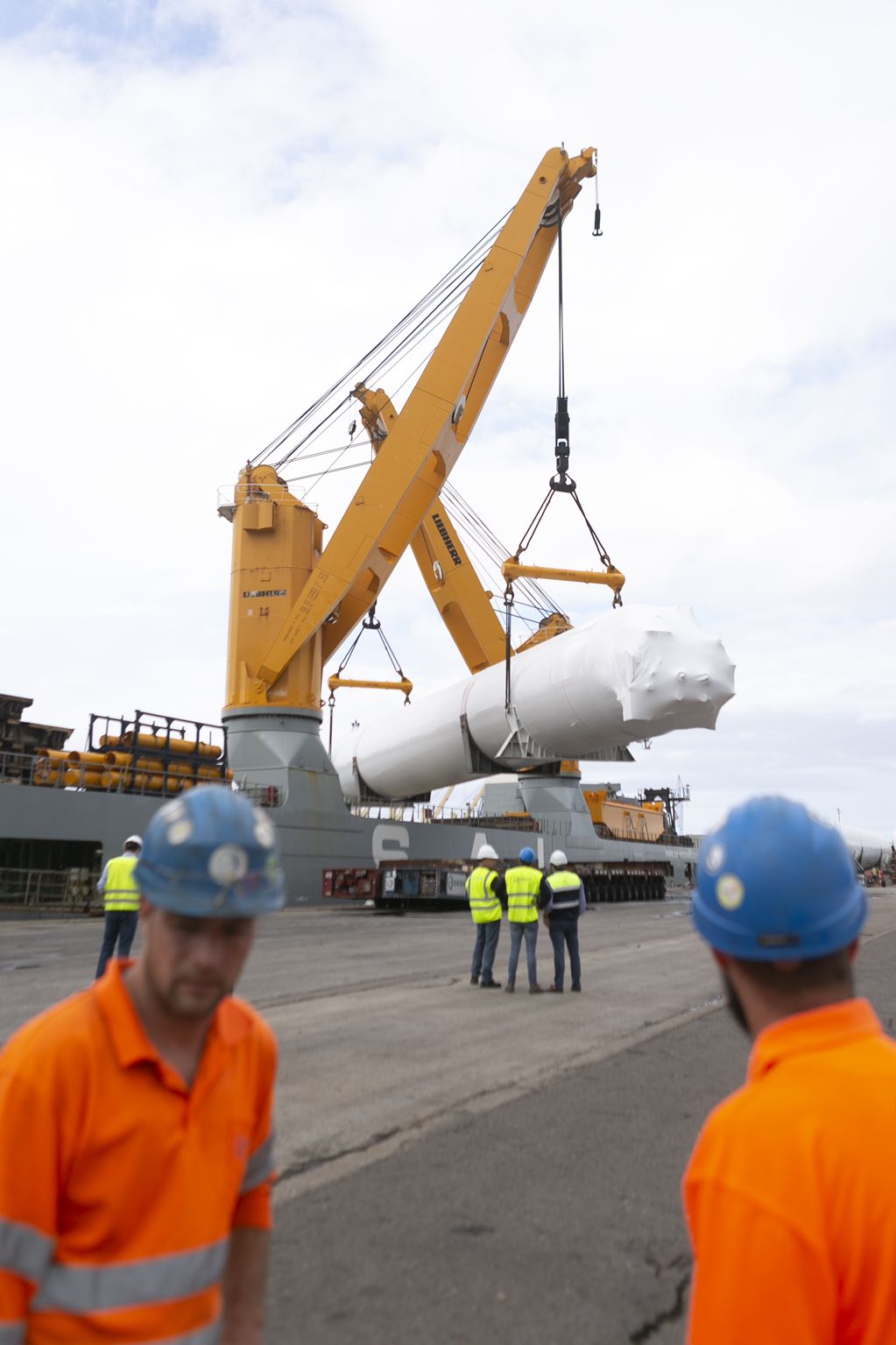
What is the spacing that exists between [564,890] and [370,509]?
1447cm

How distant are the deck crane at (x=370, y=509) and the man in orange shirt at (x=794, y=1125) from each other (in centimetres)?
2291

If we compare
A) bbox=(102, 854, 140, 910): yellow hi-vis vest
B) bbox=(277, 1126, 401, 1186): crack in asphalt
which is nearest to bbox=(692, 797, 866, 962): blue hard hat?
bbox=(277, 1126, 401, 1186): crack in asphalt

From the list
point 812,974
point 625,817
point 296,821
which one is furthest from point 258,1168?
point 625,817

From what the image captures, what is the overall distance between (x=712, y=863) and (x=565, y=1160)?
4.23 metres

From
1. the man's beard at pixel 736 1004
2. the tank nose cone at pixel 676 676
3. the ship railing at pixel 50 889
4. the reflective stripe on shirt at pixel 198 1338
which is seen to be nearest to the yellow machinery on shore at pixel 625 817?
the ship railing at pixel 50 889

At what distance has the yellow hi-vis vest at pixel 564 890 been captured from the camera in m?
11.4

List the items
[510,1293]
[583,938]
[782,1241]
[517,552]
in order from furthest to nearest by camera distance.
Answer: [517,552], [583,938], [510,1293], [782,1241]

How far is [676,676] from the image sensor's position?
54.6 ft

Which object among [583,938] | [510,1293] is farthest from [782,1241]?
[583,938]

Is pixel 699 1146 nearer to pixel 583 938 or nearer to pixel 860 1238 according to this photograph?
pixel 860 1238

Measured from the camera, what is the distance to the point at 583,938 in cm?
1941

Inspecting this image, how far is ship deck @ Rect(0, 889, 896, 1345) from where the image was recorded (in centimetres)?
356

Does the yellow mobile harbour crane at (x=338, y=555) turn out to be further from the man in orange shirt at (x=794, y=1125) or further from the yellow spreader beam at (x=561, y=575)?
the man in orange shirt at (x=794, y=1125)

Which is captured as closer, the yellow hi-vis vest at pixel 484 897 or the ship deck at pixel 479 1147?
the ship deck at pixel 479 1147
